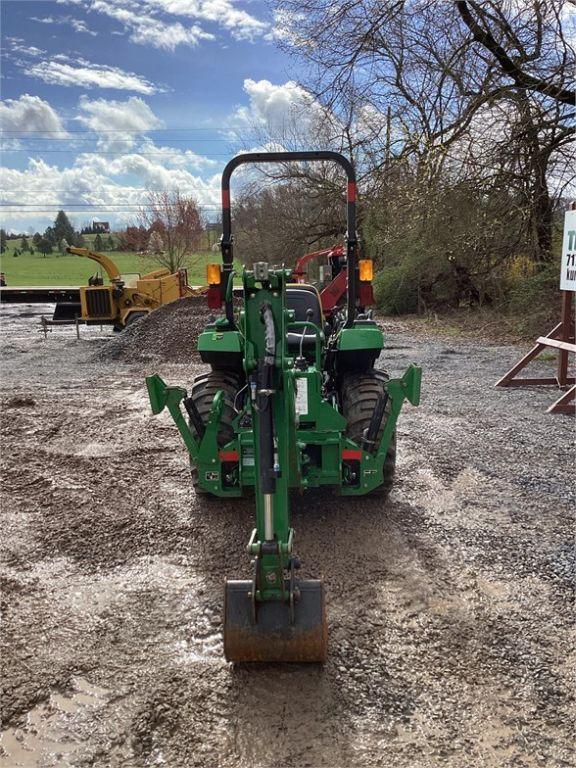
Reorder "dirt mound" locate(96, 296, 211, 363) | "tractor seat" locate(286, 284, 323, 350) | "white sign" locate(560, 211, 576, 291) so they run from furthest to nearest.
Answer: "dirt mound" locate(96, 296, 211, 363)
"white sign" locate(560, 211, 576, 291)
"tractor seat" locate(286, 284, 323, 350)

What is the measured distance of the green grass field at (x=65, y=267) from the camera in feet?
102

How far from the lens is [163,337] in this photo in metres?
11.8

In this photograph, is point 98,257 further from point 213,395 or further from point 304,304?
point 213,395

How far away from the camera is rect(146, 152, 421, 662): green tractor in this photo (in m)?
2.38

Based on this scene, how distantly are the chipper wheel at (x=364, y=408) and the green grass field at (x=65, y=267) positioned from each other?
22.3 metres

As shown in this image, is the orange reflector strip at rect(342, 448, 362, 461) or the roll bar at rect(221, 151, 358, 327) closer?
the orange reflector strip at rect(342, 448, 362, 461)

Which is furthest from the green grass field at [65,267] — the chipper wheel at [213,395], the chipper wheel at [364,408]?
the chipper wheel at [364,408]

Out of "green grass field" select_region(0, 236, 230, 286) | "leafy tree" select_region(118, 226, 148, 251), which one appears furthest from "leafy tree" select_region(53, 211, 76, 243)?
→ "leafy tree" select_region(118, 226, 148, 251)

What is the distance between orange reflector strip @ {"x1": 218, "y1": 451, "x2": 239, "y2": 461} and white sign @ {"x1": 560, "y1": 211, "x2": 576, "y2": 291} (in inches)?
179

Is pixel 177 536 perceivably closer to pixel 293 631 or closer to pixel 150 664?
pixel 150 664

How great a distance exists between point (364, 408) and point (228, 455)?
0.92m

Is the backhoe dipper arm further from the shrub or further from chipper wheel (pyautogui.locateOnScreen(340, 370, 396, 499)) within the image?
chipper wheel (pyautogui.locateOnScreen(340, 370, 396, 499))

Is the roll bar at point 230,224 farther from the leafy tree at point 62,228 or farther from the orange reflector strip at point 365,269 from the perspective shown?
the leafy tree at point 62,228

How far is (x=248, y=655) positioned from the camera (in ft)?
8.02
